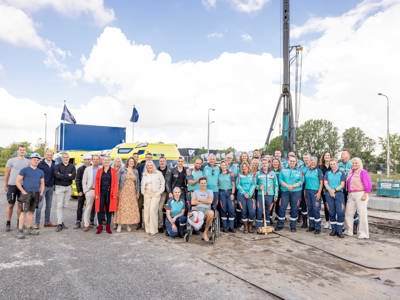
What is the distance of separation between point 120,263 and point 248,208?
336 centimetres

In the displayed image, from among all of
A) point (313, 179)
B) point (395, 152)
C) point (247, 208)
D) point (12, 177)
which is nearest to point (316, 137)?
point (395, 152)

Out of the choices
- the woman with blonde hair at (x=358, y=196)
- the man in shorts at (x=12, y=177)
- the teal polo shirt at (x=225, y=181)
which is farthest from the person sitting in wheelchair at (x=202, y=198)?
the man in shorts at (x=12, y=177)

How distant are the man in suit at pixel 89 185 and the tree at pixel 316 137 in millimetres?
57047

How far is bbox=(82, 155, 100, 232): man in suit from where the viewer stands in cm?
715

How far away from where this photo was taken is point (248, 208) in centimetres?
718

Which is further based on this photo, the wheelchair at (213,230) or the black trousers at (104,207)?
the black trousers at (104,207)

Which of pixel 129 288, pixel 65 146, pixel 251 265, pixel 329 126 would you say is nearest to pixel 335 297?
pixel 251 265

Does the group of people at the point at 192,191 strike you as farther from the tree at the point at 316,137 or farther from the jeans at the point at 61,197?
the tree at the point at 316,137

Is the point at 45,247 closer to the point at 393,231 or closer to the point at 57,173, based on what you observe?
the point at 57,173

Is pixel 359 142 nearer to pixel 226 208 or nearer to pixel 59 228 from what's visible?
pixel 226 208

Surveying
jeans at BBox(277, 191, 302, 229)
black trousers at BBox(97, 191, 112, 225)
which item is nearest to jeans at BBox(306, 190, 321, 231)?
jeans at BBox(277, 191, 302, 229)

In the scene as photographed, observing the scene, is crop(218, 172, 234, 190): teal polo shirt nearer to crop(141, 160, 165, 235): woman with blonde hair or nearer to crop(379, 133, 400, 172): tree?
crop(141, 160, 165, 235): woman with blonde hair

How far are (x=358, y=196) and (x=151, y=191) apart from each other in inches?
187

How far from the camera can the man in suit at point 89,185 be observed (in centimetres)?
715
